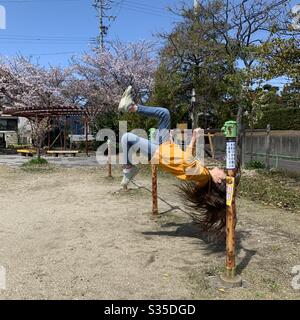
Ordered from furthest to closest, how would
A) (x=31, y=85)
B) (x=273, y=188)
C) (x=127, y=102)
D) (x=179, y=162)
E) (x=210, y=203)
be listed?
(x=31, y=85) → (x=273, y=188) → (x=210, y=203) → (x=127, y=102) → (x=179, y=162)

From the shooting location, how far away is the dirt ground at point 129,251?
366cm

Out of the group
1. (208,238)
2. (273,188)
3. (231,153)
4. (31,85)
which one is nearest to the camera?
(231,153)

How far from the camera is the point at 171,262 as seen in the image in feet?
14.5

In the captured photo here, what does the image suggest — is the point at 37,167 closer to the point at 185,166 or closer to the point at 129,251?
the point at 129,251

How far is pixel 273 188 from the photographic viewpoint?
9.56 meters

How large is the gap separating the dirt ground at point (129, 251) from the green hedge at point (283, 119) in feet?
50.9

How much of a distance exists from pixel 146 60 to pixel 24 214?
20773 mm

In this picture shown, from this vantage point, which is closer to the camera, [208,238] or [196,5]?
[208,238]

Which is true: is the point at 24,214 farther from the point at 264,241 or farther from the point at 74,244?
the point at 264,241

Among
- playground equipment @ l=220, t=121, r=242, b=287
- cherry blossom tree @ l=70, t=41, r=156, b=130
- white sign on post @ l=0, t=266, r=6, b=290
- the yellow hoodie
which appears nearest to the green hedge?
cherry blossom tree @ l=70, t=41, r=156, b=130

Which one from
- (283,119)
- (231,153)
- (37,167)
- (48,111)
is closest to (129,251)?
(231,153)

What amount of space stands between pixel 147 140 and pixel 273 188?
5.79 m

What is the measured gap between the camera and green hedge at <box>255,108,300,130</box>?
2214 centimetres

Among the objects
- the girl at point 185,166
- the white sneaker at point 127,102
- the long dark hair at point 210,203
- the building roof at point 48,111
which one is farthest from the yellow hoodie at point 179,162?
the building roof at point 48,111
